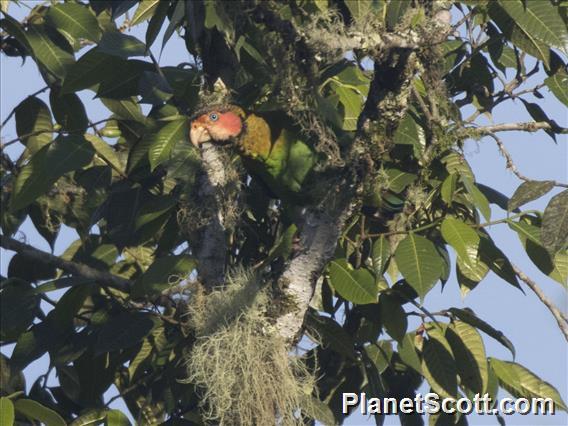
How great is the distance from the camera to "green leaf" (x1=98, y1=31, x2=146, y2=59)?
261 centimetres

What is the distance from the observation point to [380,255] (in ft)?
8.68

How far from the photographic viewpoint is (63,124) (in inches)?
119

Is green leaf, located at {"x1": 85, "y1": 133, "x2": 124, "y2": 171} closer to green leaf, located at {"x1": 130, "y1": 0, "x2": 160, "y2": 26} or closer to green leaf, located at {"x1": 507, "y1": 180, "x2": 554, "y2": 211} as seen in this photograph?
green leaf, located at {"x1": 130, "y1": 0, "x2": 160, "y2": 26}

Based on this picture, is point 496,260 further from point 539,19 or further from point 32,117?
point 32,117

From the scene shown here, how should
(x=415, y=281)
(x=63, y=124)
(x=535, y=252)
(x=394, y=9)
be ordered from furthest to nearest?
(x=63, y=124) < (x=535, y=252) < (x=415, y=281) < (x=394, y=9)

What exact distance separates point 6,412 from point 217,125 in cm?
88

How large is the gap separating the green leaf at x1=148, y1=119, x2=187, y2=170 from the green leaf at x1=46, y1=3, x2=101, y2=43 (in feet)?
1.29

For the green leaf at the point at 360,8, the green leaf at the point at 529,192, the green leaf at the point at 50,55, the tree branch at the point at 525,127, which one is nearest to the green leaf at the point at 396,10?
the green leaf at the point at 360,8

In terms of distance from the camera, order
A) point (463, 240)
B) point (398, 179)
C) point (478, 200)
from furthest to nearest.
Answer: point (398, 179) → point (463, 240) → point (478, 200)

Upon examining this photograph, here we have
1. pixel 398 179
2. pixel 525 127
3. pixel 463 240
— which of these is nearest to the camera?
pixel 463 240

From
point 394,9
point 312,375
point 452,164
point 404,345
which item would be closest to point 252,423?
point 312,375

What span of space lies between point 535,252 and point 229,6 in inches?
42.0

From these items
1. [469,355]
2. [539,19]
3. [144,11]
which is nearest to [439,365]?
[469,355]

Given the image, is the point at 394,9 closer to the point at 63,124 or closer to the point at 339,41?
the point at 339,41
